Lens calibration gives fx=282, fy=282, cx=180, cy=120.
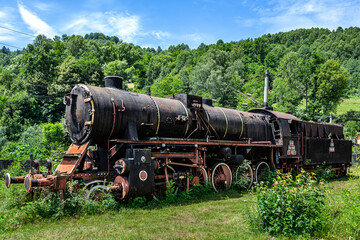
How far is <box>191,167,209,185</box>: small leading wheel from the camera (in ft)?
35.3

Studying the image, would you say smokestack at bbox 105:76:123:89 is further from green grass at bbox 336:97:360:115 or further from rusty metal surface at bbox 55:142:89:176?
green grass at bbox 336:97:360:115

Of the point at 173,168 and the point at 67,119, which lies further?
the point at 173,168

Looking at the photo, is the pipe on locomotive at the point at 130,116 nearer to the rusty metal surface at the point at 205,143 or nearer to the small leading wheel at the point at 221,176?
the rusty metal surface at the point at 205,143

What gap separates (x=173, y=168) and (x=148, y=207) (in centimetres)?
226

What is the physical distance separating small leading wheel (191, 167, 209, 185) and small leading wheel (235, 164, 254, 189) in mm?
1982

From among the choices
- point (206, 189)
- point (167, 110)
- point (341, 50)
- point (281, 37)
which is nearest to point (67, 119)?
point (167, 110)

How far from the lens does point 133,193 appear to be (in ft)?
26.9

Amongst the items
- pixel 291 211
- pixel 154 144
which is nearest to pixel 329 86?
pixel 154 144

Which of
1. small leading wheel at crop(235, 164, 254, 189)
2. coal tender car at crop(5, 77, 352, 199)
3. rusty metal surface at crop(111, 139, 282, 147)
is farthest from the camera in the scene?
small leading wheel at crop(235, 164, 254, 189)

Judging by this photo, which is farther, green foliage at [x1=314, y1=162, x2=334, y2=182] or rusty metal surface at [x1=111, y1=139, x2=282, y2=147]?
green foliage at [x1=314, y1=162, x2=334, y2=182]

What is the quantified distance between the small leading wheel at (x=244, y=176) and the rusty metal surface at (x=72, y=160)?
6.95 metres

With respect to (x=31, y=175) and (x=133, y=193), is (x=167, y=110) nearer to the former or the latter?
(x=133, y=193)

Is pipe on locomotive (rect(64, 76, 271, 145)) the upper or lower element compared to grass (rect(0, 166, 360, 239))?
upper

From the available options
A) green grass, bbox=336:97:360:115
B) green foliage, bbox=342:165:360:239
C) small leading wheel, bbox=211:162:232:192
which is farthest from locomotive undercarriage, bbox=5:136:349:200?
green grass, bbox=336:97:360:115
